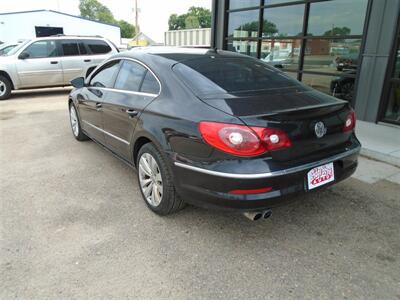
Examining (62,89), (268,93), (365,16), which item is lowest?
(62,89)

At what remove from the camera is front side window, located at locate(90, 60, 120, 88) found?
408cm

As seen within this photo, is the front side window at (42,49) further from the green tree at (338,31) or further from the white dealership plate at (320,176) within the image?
the white dealership plate at (320,176)

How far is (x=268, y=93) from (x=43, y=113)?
685cm

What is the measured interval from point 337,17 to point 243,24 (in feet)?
10.2

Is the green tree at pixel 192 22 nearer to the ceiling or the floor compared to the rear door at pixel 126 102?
nearer to the ceiling

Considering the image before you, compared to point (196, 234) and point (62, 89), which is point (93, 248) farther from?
point (62, 89)

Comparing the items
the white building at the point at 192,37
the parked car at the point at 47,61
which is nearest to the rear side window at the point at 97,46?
the parked car at the point at 47,61

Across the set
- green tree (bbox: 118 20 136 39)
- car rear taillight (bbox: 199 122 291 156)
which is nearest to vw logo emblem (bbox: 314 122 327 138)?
car rear taillight (bbox: 199 122 291 156)

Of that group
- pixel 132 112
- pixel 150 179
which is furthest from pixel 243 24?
pixel 150 179

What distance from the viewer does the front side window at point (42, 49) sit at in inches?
399

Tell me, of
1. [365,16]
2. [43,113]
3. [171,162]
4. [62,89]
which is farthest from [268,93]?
[62,89]

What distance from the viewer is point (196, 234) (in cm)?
289

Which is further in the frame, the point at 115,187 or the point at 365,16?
the point at 365,16

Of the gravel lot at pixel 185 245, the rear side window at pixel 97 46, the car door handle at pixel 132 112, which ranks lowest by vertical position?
the gravel lot at pixel 185 245
